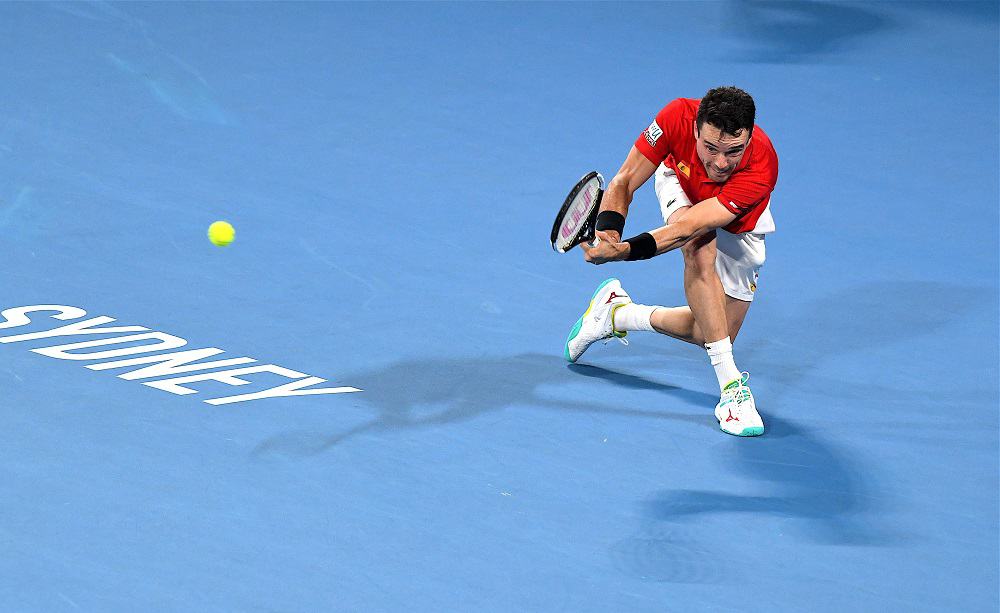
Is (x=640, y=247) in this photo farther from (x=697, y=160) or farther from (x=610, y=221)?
(x=697, y=160)

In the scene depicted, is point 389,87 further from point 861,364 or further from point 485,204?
point 861,364

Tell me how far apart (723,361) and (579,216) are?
0.88 metres

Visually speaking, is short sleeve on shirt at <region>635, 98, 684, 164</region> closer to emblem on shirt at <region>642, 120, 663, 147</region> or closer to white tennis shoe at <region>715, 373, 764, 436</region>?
emblem on shirt at <region>642, 120, 663, 147</region>

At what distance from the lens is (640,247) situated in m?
5.52

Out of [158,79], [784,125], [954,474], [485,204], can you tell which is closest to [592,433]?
[954,474]

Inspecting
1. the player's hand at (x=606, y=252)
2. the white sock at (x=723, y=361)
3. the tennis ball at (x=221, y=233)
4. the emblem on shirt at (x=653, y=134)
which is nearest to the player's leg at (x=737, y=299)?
the white sock at (x=723, y=361)

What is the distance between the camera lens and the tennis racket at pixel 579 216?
18.5ft

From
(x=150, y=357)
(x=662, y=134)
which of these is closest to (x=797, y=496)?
(x=662, y=134)

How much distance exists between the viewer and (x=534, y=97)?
33.2 feet

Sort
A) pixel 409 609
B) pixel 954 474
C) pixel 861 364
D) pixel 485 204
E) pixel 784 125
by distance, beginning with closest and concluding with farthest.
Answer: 1. pixel 409 609
2. pixel 954 474
3. pixel 861 364
4. pixel 485 204
5. pixel 784 125

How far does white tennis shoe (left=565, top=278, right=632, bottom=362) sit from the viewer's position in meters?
6.37

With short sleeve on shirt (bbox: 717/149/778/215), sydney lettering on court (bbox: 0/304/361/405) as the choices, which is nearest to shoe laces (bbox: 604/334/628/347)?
short sleeve on shirt (bbox: 717/149/778/215)

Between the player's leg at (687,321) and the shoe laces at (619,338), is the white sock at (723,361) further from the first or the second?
the shoe laces at (619,338)

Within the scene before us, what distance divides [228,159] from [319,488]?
13.2ft
